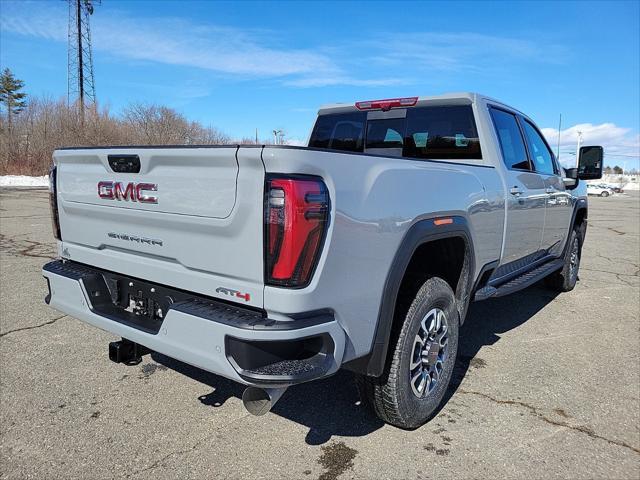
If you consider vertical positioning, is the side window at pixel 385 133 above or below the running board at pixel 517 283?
above

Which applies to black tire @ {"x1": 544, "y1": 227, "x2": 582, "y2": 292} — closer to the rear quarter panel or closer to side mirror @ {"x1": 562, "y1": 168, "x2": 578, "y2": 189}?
side mirror @ {"x1": 562, "y1": 168, "x2": 578, "y2": 189}

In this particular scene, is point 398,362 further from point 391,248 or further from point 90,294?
point 90,294

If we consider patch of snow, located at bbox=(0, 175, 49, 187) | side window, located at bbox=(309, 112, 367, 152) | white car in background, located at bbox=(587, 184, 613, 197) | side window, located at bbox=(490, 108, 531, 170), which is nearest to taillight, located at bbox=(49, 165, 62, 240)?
side window, located at bbox=(309, 112, 367, 152)

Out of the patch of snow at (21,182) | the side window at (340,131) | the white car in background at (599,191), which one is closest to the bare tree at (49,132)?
the patch of snow at (21,182)

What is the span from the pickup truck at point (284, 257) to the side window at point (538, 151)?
1.14 m

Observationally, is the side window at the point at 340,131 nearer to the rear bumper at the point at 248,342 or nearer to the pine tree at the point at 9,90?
the rear bumper at the point at 248,342

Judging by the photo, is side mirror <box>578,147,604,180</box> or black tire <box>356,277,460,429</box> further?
side mirror <box>578,147,604,180</box>

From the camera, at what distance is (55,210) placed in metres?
3.27

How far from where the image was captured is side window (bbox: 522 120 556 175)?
4.91 metres

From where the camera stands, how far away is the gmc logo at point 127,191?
2523mm

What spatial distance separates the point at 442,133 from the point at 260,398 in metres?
2.92

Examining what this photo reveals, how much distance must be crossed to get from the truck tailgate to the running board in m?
2.21

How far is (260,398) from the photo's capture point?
7.41 ft

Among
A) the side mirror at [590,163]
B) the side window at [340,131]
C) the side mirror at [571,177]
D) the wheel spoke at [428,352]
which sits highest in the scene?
the side window at [340,131]
